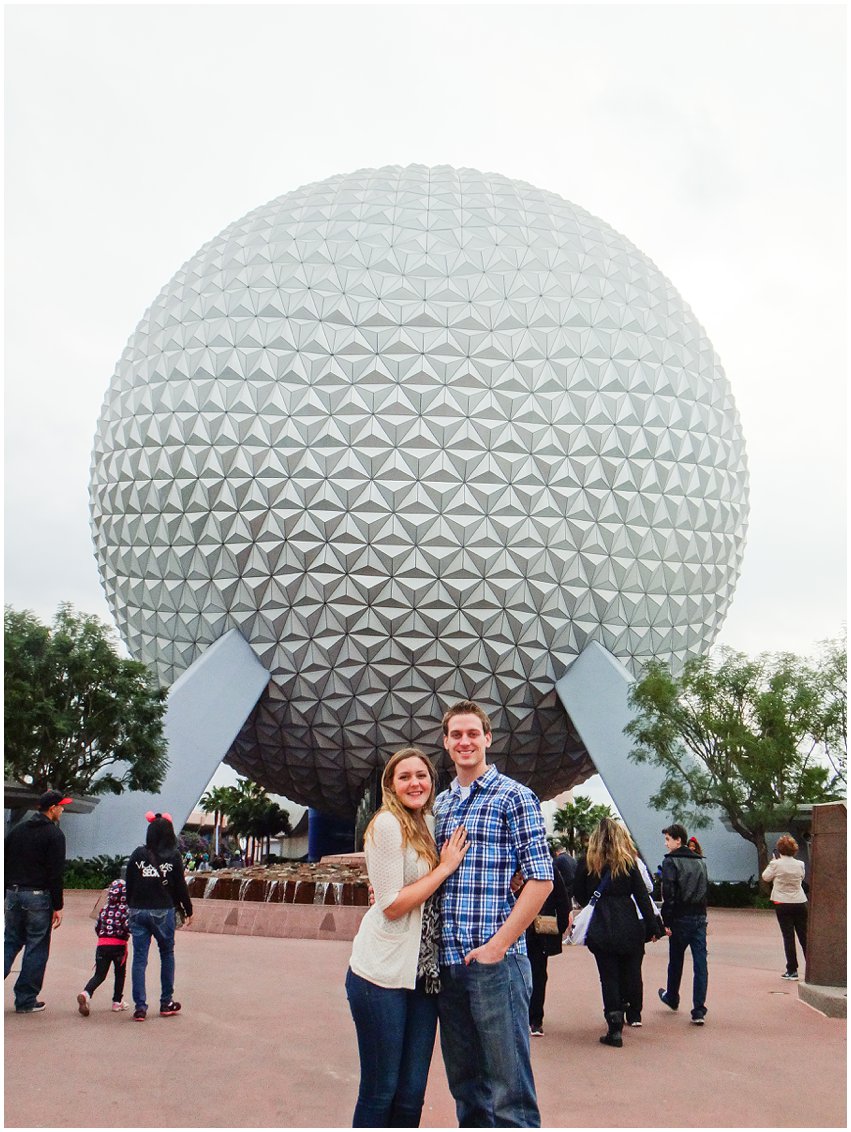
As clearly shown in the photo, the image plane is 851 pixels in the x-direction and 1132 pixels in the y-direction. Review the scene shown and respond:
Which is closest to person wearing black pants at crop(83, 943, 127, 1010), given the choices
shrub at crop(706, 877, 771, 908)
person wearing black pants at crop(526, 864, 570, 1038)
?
person wearing black pants at crop(526, 864, 570, 1038)

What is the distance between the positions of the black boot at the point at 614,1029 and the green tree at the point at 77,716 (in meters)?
15.4

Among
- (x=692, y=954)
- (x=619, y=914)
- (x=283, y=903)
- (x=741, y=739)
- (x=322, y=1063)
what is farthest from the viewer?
(x=741, y=739)

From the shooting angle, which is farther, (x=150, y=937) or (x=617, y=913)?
(x=150, y=937)

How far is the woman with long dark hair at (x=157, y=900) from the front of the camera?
7.35 meters

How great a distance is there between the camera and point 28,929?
7141mm

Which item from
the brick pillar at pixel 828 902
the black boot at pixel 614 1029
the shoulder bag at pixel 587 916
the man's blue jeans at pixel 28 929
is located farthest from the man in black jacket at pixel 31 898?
the brick pillar at pixel 828 902

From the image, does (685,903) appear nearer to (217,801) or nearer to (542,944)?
(542,944)

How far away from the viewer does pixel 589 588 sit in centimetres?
2319

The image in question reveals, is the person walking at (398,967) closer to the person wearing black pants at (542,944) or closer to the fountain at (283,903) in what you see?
the person wearing black pants at (542,944)

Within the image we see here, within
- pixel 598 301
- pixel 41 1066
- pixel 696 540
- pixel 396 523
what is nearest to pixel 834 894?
pixel 41 1066

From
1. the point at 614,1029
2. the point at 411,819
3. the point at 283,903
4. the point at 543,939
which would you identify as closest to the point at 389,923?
the point at 411,819

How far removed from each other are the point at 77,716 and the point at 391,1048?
18627 millimetres

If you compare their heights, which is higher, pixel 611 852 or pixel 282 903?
pixel 611 852

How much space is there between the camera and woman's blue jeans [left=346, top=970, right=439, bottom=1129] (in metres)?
3.70
